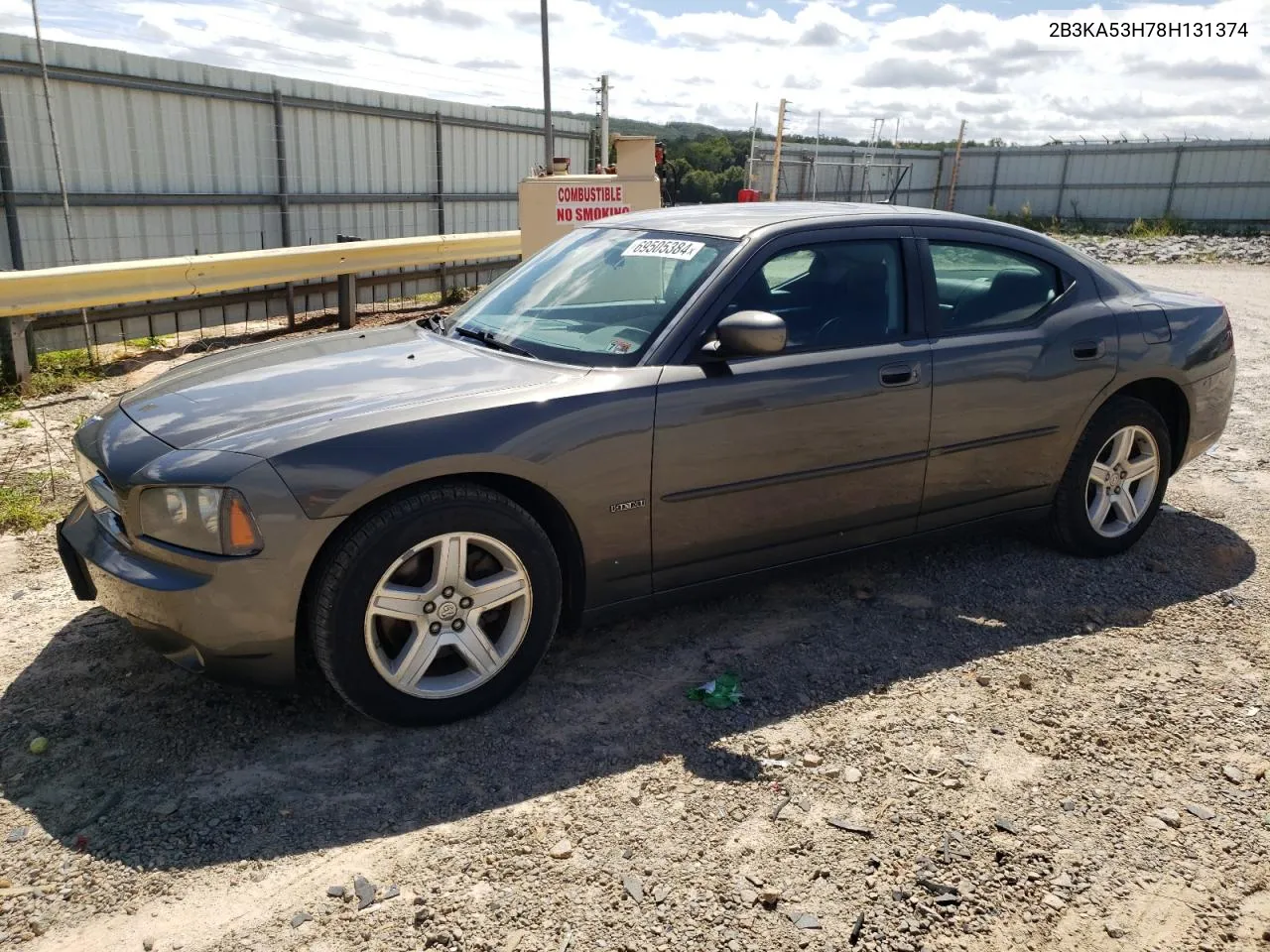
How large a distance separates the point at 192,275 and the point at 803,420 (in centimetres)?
683

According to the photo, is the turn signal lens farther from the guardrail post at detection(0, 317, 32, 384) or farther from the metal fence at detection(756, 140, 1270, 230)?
the metal fence at detection(756, 140, 1270, 230)

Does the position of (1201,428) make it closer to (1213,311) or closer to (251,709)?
(1213,311)

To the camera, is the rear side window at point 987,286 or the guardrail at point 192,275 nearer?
the rear side window at point 987,286

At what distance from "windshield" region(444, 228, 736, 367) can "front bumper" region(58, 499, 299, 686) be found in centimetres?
137

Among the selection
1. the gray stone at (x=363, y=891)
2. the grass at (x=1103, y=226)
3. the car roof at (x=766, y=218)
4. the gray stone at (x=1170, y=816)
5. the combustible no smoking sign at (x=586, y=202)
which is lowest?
the gray stone at (x=363, y=891)

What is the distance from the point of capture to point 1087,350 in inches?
177

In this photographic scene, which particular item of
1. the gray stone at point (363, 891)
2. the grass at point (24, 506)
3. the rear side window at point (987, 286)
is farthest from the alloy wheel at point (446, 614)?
the grass at point (24, 506)

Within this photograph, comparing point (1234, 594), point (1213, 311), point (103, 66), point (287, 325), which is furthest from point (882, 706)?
point (103, 66)

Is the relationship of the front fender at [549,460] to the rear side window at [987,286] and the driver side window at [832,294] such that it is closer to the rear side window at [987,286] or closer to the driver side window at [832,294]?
the driver side window at [832,294]

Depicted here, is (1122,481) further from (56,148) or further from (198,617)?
(56,148)

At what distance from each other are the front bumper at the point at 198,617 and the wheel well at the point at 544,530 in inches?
4.3

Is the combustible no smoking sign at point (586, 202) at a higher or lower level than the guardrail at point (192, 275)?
higher

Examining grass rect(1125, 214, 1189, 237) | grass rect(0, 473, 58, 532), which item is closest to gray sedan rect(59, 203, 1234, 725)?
grass rect(0, 473, 58, 532)

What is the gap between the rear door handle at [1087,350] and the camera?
4.46 m
